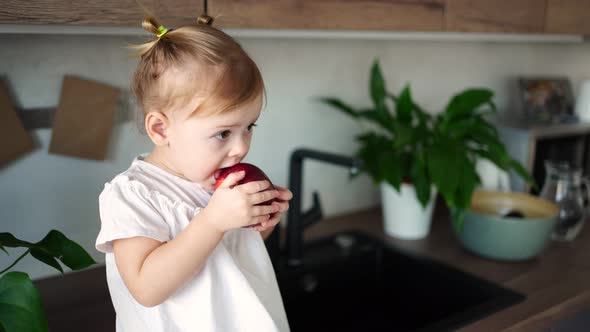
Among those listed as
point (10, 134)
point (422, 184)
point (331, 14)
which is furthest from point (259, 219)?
point (422, 184)

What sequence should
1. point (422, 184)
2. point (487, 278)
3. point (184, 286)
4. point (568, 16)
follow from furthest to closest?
1. point (568, 16)
2. point (422, 184)
3. point (487, 278)
4. point (184, 286)

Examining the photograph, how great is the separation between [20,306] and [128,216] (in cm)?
16

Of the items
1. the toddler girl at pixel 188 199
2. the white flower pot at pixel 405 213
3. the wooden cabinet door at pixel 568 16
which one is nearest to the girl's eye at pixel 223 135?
the toddler girl at pixel 188 199

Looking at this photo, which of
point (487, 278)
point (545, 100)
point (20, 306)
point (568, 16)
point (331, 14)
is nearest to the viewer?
point (20, 306)

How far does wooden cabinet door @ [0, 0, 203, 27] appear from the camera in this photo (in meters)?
0.71

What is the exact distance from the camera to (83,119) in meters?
1.08

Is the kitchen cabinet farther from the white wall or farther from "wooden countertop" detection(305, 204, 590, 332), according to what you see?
"wooden countertop" detection(305, 204, 590, 332)

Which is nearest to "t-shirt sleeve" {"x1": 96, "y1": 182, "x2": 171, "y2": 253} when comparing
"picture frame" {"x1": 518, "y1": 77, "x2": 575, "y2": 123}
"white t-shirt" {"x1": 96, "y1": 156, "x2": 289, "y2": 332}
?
"white t-shirt" {"x1": 96, "y1": 156, "x2": 289, "y2": 332}

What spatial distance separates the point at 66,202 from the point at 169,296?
0.51 m

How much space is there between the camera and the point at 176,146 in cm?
71

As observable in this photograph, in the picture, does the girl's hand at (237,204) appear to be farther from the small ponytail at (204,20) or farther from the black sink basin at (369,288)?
the black sink basin at (369,288)

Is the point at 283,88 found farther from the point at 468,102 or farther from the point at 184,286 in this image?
the point at 184,286

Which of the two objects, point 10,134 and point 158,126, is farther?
point 10,134

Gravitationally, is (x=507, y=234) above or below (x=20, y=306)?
below
